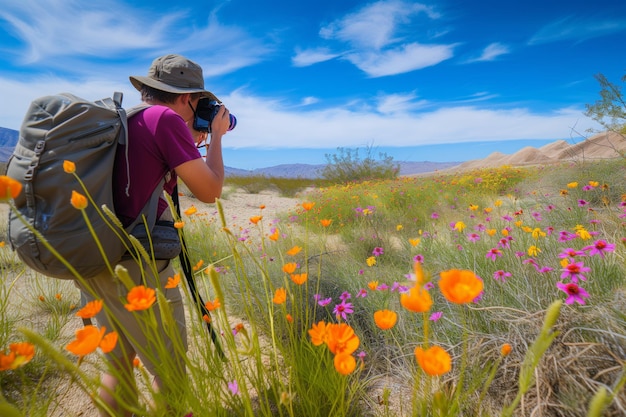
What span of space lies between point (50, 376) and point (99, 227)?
173 centimetres

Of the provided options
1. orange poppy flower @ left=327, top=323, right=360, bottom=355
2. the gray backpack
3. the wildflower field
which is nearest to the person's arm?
the wildflower field

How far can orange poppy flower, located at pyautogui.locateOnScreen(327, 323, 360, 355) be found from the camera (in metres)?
0.69

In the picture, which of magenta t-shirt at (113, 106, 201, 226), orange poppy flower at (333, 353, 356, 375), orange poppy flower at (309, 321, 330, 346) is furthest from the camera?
magenta t-shirt at (113, 106, 201, 226)

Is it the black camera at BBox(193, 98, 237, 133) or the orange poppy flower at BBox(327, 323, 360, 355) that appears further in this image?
the black camera at BBox(193, 98, 237, 133)

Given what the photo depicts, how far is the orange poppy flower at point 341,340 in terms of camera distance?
2.28 feet

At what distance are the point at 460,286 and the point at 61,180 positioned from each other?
123 centimetres

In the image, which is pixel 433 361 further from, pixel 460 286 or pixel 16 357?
pixel 16 357

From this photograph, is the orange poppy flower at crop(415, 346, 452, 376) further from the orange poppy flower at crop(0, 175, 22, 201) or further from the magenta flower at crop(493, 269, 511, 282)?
the magenta flower at crop(493, 269, 511, 282)

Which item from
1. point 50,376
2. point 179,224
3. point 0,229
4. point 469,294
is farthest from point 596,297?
point 0,229

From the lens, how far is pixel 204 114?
1708mm

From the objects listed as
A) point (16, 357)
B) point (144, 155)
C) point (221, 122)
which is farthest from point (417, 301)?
point (221, 122)

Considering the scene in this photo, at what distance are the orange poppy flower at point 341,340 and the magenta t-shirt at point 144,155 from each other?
3.04ft

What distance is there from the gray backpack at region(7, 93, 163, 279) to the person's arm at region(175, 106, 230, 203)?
0.89 ft

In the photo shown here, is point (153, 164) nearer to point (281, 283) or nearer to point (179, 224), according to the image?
point (179, 224)
